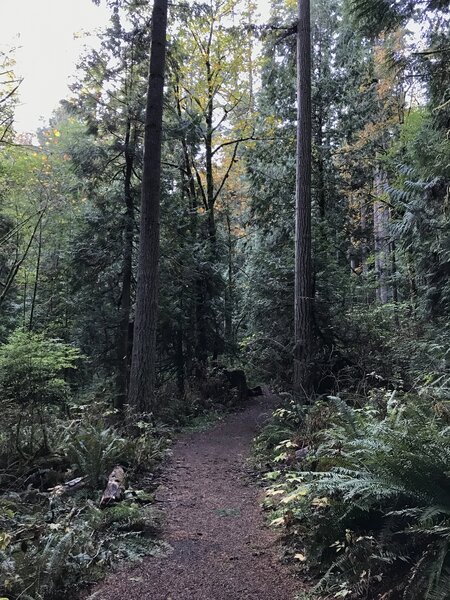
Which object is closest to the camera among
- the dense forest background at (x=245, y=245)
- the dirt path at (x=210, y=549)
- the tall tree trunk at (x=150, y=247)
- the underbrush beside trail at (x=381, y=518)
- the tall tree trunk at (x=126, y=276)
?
the underbrush beside trail at (x=381, y=518)

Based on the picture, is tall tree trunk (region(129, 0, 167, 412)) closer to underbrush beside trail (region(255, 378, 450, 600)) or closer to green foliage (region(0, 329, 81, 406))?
green foliage (region(0, 329, 81, 406))

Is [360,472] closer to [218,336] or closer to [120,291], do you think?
[120,291]

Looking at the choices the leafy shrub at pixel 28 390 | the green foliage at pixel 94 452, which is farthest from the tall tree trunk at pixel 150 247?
the green foliage at pixel 94 452

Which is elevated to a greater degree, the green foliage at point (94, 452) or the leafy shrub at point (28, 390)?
the leafy shrub at point (28, 390)

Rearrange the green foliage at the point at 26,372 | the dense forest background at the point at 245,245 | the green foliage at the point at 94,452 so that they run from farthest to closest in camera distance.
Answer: the green foliage at the point at 26,372, the dense forest background at the point at 245,245, the green foliage at the point at 94,452

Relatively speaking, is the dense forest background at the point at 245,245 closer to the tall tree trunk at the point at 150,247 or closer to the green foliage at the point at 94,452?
the green foliage at the point at 94,452

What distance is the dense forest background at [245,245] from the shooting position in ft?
21.0

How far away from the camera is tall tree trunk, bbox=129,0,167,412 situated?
28.3ft

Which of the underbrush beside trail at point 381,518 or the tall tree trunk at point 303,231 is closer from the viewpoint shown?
the underbrush beside trail at point 381,518

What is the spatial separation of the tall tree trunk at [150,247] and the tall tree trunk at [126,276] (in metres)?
3.14

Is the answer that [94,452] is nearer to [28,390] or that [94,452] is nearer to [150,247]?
[28,390]

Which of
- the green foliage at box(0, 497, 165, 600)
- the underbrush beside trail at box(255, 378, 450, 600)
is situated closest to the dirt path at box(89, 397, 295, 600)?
the green foliage at box(0, 497, 165, 600)

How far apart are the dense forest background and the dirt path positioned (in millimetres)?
574

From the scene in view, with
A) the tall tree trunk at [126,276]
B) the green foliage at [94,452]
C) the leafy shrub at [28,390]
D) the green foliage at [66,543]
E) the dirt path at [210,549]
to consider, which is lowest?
the dirt path at [210,549]
